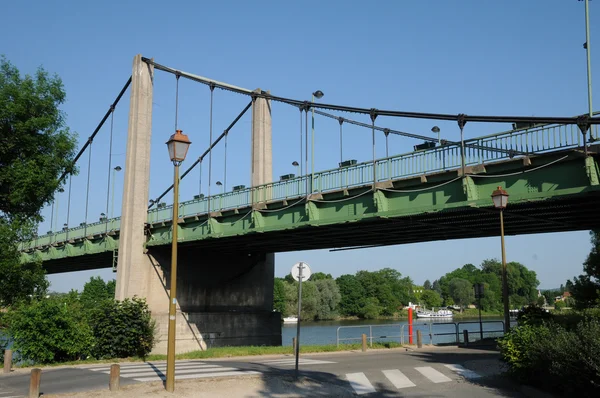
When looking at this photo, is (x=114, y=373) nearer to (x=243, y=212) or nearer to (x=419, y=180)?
(x=419, y=180)

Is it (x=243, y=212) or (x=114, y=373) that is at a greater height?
(x=243, y=212)

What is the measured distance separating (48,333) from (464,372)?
15.2 meters

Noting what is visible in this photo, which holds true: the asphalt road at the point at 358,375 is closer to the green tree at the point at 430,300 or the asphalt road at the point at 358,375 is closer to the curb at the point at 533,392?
the curb at the point at 533,392

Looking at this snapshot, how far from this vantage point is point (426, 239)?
91.8 feet

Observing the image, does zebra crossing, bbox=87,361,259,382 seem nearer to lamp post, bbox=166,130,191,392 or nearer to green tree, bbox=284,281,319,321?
lamp post, bbox=166,130,191,392

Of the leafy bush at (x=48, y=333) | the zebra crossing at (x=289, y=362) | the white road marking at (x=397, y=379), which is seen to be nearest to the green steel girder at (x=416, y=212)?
the zebra crossing at (x=289, y=362)

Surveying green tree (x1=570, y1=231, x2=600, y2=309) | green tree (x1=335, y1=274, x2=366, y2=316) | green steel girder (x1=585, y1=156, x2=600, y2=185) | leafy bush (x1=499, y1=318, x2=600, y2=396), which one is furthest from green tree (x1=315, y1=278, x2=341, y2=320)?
leafy bush (x1=499, y1=318, x2=600, y2=396)

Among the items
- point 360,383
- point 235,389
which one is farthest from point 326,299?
point 235,389

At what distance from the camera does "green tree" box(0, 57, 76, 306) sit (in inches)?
1022

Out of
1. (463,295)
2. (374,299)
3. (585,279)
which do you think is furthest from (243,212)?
(463,295)

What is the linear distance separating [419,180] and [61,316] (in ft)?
47.6

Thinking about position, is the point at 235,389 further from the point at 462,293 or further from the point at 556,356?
the point at 462,293

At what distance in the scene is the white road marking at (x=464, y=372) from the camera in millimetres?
15828

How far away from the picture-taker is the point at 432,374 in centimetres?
1631
